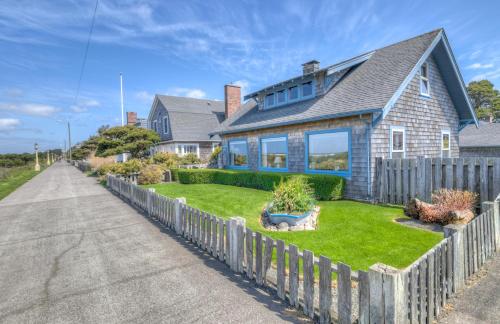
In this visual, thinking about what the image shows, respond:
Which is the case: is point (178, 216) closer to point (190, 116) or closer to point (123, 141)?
point (123, 141)

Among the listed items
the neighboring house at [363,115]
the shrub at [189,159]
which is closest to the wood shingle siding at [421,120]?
the neighboring house at [363,115]

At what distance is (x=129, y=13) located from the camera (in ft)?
38.4

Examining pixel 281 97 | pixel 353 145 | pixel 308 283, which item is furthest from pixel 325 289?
pixel 281 97

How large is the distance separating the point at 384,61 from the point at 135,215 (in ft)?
44.1

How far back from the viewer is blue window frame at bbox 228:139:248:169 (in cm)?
1726

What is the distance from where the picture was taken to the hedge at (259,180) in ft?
35.3

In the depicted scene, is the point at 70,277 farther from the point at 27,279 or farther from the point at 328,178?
the point at 328,178

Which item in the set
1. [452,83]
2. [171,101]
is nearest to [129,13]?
[452,83]

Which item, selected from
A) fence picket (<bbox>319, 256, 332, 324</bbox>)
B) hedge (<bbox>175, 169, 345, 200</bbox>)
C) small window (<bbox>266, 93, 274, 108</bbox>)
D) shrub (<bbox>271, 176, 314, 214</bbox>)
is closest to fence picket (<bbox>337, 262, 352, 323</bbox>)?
fence picket (<bbox>319, 256, 332, 324</bbox>)

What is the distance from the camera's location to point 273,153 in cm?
1498

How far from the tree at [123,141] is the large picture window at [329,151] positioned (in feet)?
51.8

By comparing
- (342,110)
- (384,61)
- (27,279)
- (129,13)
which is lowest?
(27,279)

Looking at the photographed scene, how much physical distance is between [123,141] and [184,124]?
25.8 feet

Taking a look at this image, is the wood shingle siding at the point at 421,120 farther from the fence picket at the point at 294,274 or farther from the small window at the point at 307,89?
the fence picket at the point at 294,274
